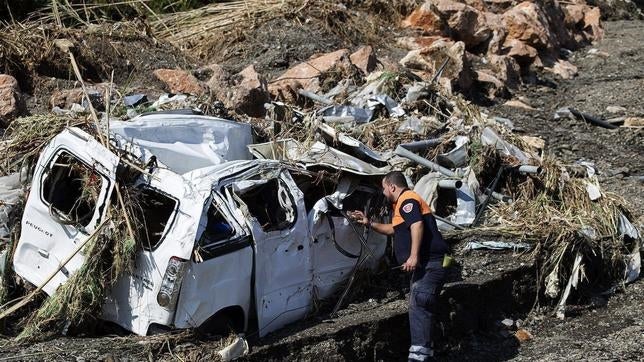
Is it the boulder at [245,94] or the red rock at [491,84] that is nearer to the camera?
the boulder at [245,94]

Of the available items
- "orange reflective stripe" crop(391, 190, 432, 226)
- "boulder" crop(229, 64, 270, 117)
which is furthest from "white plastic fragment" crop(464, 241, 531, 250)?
"boulder" crop(229, 64, 270, 117)

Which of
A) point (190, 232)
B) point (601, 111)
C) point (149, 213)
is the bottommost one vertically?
point (601, 111)

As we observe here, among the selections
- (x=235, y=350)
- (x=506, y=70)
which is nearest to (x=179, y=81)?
(x=235, y=350)

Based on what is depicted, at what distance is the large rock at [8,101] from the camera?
11.3 metres

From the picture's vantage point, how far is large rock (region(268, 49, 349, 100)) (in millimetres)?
13281

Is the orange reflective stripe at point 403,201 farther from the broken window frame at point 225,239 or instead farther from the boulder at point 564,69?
the boulder at point 564,69

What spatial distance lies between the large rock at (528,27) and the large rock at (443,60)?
4.02 metres

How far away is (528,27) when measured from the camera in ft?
67.1

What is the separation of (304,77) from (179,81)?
1.85 m

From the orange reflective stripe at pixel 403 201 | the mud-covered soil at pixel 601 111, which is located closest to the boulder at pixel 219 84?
the orange reflective stripe at pixel 403 201

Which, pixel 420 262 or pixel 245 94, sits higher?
pixel 245 94

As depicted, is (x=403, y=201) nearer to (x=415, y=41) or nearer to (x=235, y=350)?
(x=235, y=350)

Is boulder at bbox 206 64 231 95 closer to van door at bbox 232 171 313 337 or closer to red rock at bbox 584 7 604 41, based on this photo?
van door at bbox 232 171 313 337

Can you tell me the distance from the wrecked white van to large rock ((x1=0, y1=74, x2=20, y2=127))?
3159 millimetres
